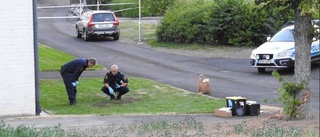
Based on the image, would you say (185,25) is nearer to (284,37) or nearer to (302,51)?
(284,37)

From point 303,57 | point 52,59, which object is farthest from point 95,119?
point 52,59

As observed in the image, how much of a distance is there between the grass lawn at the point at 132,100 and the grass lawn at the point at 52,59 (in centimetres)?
321

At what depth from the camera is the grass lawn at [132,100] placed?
18141 millimetres

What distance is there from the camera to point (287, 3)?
45.5 ft

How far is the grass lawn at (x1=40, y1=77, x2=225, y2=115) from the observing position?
18.1m

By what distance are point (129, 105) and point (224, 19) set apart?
1587cm

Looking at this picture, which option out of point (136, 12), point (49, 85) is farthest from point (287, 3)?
point (136, 12)

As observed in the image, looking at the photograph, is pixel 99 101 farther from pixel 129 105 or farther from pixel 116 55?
pixel 116 55

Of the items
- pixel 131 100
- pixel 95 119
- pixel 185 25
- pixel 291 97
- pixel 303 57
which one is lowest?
pixel 131 100

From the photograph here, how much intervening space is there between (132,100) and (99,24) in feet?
62.1

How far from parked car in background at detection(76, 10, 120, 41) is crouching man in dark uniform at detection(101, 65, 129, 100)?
1840cm

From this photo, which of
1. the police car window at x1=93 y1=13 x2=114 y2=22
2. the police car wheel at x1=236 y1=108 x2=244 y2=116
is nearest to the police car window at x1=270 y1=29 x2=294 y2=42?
the police car wheel at x1=236 y1=108 x2=244 y2=116

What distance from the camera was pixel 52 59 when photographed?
29609 mm

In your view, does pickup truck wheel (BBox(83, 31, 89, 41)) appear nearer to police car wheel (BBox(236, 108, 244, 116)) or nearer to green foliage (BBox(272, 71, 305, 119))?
police car wheel (BBox(236, 108, 244, 116))
